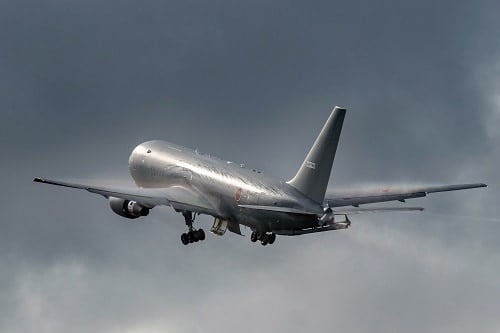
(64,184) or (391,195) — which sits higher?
(391,195)

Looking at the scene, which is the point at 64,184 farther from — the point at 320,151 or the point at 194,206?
the point at 320,151

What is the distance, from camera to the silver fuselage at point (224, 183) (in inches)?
4422

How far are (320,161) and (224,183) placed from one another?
9599mm

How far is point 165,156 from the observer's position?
131 meters

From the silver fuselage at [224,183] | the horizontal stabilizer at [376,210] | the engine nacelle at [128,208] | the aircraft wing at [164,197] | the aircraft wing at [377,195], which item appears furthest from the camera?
the aircraft wing at [377,195]

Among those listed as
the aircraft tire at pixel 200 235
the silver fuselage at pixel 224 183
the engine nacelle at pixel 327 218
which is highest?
the silver fuselage at pixel 224 183

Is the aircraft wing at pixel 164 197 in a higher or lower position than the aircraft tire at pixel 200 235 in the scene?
higher

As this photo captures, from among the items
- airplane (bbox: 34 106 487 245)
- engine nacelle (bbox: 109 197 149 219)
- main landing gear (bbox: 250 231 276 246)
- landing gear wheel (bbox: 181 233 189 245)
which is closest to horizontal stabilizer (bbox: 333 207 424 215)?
airplane (bbox: 34 106 487 245)

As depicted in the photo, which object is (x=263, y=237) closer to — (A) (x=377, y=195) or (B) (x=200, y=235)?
(B) (x=200, y=235)

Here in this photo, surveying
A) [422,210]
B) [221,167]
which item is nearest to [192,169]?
[221,167]

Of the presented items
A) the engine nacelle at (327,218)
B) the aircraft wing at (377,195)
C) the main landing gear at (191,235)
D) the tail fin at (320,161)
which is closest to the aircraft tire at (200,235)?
the main landing gear at (191,235)

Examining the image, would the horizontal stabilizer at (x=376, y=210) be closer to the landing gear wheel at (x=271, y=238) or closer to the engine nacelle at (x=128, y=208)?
the landing gear wheel at (x=271, y=238)

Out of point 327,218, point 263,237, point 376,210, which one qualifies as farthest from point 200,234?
point 376,210

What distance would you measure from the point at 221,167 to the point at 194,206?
414 cm
